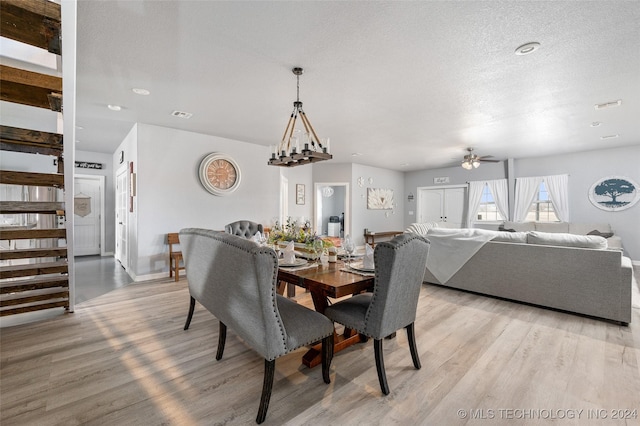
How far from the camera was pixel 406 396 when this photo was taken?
1.80 meters

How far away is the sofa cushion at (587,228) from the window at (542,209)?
64cm

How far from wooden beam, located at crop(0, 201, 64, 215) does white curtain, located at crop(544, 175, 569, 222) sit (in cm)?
893

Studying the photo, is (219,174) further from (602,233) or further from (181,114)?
(602,233)

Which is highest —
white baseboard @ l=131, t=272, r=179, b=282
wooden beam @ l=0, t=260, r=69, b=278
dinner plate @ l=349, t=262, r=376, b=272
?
dinner plate @ l=349, t=262, r=376, b=272

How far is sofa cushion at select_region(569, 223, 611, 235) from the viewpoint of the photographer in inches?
232

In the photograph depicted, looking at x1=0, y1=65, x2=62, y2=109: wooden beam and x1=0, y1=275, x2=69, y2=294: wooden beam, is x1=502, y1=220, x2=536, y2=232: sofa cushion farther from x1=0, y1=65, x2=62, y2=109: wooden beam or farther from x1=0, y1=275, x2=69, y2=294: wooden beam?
x1=0, y1=275, x2=69, y2=294: wooden beam

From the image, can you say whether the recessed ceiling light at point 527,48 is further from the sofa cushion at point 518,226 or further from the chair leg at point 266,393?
the sofa cushion at point 518,226

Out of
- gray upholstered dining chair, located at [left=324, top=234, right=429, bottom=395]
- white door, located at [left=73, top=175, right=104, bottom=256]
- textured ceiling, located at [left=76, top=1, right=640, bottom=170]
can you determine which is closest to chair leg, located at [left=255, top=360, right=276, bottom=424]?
gray upholstered dining chair, located at [left=324, top=234, right=429, bottom=395]

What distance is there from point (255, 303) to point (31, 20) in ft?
6.05

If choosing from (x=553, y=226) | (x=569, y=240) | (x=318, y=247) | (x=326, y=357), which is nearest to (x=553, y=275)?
(x=569, y=240)

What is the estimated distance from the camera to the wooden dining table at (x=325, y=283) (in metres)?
1.77

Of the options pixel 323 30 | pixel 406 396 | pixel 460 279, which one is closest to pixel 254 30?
pixel 323 30

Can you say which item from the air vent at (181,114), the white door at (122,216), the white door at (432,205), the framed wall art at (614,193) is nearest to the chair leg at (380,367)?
the air vent at (181,114)

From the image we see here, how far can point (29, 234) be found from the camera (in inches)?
94.7
